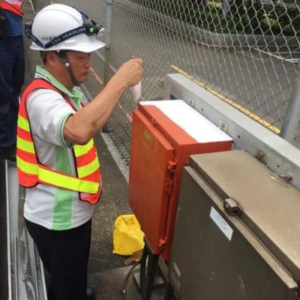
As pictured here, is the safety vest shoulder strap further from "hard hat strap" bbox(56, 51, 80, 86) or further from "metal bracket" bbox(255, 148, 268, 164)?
"metal bracket" bbox(255, 148, 268, 164)

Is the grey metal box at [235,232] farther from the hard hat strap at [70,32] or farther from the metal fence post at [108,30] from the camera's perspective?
the metal fence post at [108,30]

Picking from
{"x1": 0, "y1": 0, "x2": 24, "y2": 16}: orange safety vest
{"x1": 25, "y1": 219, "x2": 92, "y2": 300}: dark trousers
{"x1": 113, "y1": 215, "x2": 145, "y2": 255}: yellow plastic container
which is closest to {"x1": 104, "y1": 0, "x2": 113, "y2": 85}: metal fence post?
{"x1": 0, "y1": 0, "x2": 24, "y2": 16}: orange safety vest

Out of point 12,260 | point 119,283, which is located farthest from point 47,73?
point 119,283

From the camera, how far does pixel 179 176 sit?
1780 millimetres

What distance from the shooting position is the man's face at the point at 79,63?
2.02 metres

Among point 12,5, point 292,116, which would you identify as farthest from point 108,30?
point 292,116

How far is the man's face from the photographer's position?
2.02 m

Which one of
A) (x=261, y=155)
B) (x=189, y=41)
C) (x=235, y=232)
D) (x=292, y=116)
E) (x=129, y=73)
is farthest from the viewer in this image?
(x=189, y=41)

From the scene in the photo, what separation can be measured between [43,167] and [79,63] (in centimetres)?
58

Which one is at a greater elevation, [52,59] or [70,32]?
[70,32]

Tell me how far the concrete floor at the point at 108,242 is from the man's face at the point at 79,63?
1.65 metres

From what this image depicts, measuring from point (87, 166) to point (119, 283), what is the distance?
1.26m

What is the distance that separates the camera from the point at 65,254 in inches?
88.5

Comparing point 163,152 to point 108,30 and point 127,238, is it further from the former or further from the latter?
point 108,30
